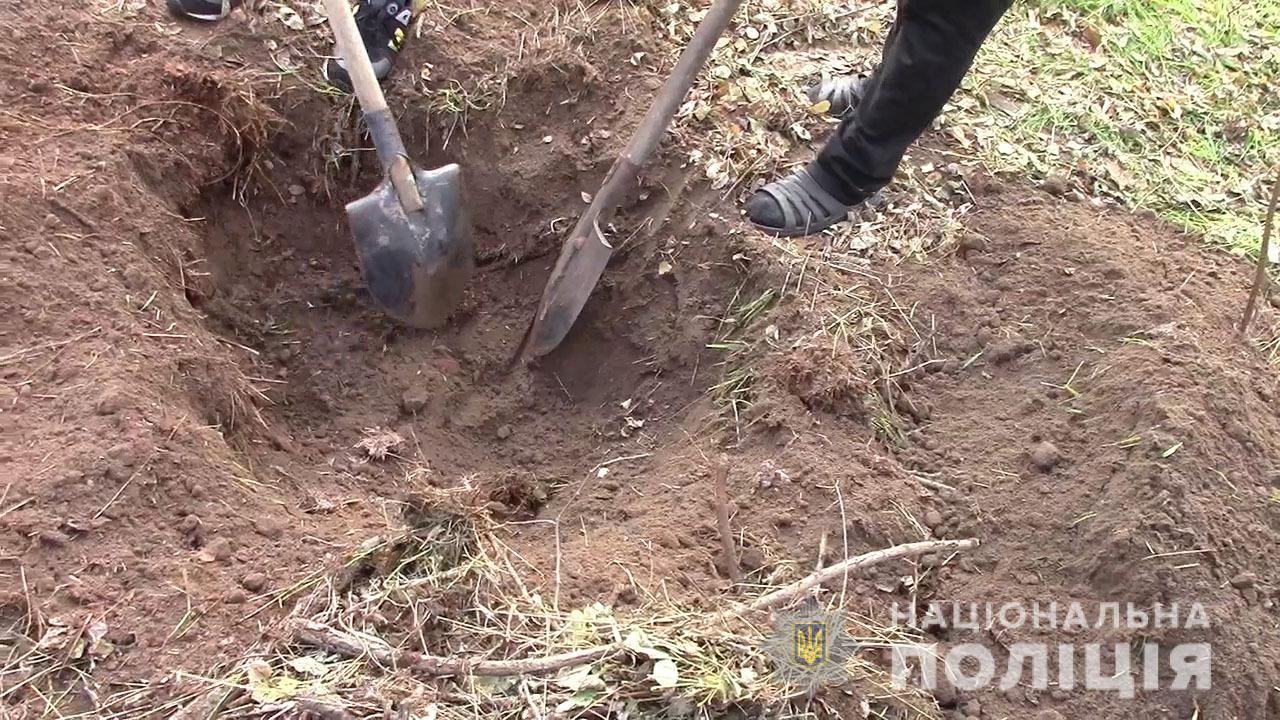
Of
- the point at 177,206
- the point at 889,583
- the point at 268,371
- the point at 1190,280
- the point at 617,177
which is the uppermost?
the point at 1190,280

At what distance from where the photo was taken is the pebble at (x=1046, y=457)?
212cm

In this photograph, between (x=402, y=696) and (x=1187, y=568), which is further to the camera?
(x=1187, y=568)

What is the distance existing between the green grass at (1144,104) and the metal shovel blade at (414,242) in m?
1.67

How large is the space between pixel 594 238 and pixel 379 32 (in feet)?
3.38

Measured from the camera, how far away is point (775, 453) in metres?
2.13

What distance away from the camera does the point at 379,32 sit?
284 cm

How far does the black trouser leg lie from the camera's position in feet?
7.14

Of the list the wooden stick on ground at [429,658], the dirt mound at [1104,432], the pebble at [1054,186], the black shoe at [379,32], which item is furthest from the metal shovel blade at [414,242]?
the pebble at [1054,186]

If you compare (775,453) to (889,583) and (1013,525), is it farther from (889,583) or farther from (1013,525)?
(1013,525)

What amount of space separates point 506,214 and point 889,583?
65.3 inches

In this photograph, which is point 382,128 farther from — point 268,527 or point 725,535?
point 725,535

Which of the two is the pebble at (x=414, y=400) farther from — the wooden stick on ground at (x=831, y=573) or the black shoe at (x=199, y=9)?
the black shoe at (x=199, y=9)

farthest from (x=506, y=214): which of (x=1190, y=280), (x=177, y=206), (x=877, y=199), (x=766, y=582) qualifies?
(x=1190, y=280)

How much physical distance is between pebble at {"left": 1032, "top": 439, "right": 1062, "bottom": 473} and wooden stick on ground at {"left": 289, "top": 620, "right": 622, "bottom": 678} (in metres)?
1.14
